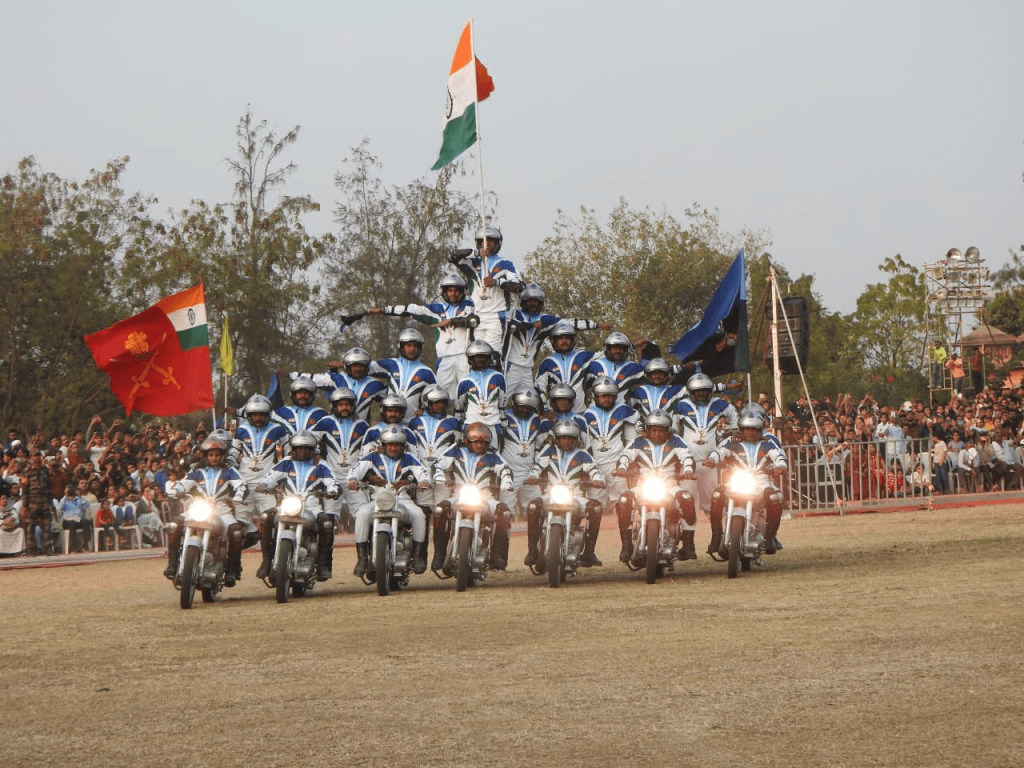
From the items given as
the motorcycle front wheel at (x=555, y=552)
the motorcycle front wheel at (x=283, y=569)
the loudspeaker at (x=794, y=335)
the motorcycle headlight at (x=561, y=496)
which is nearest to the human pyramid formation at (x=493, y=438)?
the motorcycle headlight at (x=561, y=496)

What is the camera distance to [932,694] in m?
7.65

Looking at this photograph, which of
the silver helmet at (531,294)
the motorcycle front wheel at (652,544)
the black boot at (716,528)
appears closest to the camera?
the motorcycle front wheel at (652,544)

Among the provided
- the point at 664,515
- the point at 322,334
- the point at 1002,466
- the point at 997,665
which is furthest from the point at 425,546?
the point at 322,334

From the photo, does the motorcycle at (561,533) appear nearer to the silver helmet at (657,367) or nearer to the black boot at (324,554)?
the silver helmet at (657,367)

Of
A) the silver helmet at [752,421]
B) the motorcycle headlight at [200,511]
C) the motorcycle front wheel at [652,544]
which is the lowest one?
the motorcycle front wheel at [652,544]

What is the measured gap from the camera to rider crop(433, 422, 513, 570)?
616 inches

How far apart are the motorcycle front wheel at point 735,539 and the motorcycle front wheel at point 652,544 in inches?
30.2

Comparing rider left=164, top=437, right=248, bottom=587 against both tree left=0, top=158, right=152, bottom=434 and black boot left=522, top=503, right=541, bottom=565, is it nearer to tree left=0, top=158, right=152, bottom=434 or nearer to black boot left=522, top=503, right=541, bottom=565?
black boot left=522, top=503, right=541, bottom=565

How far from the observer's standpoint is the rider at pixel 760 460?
50.0 ft

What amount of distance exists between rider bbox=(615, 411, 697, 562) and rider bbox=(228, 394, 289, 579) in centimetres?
396

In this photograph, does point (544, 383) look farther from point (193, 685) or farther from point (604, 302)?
point (604, 302)

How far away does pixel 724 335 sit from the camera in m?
19.9

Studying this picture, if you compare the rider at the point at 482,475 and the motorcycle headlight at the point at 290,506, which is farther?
the rider at the point at 482,475

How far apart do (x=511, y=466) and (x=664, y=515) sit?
7.09ft
